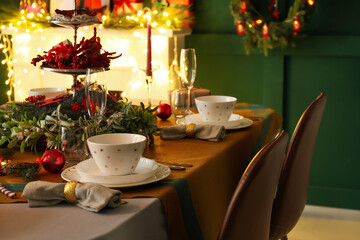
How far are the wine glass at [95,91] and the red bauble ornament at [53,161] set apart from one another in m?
0.15

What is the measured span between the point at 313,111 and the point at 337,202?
1825 millimetres

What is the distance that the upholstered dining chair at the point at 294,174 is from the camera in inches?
68.8

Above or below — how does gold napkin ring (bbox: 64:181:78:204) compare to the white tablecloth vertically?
above

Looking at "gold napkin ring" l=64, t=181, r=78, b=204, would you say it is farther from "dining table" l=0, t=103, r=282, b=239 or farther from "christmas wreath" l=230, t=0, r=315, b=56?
"christmas wreath" l=230, t=0, r=315, b=56

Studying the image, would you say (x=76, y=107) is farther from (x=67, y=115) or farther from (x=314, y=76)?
(x=314, y=76)

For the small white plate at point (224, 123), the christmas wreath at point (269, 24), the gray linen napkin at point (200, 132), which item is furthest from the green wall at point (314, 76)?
the gray linen napkin at point (200, 132)

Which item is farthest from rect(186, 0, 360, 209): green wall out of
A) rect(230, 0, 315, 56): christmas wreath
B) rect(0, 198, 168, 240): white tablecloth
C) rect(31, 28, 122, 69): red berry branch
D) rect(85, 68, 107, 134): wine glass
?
rect(0, 198, 168, 240): white tablecloth

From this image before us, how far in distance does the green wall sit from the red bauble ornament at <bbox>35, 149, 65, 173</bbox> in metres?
2.28

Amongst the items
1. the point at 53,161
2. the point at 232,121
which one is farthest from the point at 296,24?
the point at 53,161

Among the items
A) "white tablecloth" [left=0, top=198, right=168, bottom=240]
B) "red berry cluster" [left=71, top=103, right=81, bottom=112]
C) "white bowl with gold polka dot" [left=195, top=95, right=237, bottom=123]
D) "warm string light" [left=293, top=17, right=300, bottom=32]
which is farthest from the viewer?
"warm string light" [left=293, top=17, right=300, bottom=32]

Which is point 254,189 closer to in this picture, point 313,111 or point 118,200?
point 118,200

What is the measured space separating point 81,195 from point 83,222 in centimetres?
9

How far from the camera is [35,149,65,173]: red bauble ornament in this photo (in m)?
1.32

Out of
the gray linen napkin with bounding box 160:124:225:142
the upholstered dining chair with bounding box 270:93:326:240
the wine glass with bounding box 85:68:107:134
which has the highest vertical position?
the wine glass with bounding box 85:68:107:134
